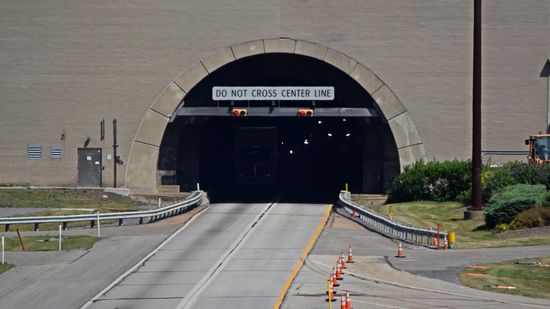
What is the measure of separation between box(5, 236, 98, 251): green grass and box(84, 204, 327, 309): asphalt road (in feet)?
10.8

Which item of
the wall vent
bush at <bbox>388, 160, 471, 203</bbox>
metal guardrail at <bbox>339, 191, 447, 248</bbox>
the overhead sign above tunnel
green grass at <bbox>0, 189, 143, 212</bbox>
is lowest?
metal guardrail at <bbox>339, 191, 447, 248</bbox>

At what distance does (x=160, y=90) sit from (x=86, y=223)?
1279 centimetres

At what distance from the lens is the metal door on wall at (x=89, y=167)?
60.7 meters

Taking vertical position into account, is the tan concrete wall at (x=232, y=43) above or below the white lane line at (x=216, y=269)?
above

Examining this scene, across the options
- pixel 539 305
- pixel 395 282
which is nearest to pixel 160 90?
pixel 395 282

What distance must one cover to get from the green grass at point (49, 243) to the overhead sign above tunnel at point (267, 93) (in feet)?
65.9

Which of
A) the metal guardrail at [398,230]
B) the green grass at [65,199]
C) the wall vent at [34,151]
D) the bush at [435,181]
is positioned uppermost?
the wall vent at [34,151]

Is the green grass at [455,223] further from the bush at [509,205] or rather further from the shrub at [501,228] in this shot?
the bush at [509,205]

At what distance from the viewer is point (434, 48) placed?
195 ft

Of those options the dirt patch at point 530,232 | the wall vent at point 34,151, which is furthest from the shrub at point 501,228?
the wall vent at point 34,151

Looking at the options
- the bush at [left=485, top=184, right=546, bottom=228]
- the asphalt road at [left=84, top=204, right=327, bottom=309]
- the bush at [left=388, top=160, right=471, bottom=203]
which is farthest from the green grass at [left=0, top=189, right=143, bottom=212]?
the bush at [left=485, top=184, right=546, bottom=228]

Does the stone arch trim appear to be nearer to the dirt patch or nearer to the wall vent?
the wall vent

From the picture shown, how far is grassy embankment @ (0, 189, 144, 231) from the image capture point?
5408 centimetres

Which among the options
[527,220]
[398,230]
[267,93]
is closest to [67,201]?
[267,93]
